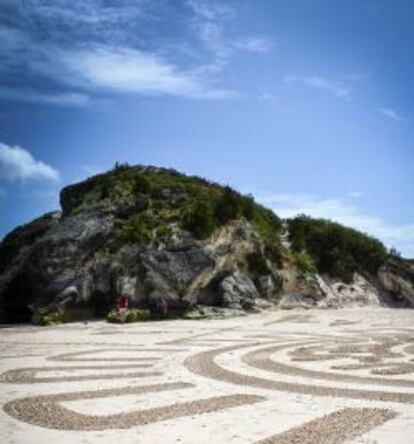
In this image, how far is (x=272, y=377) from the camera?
15.3 meters

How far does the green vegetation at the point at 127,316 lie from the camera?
3781 centimetres

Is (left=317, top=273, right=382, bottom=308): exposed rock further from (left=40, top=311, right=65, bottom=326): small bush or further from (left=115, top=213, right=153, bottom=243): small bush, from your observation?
(left=40, top=311, right=65, bottom=326): small bush

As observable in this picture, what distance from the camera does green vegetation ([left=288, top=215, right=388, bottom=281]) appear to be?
5741 cm

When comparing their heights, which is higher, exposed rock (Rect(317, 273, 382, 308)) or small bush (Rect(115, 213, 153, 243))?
small bush (Rect(115, 213, 153, 243))

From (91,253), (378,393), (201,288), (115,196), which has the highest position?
(115,196)

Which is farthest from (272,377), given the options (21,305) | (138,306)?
(21,305)

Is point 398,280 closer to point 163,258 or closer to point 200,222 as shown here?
point 200,222

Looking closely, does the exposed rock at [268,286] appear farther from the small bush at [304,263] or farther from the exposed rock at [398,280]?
the exposed rock at [398,280]

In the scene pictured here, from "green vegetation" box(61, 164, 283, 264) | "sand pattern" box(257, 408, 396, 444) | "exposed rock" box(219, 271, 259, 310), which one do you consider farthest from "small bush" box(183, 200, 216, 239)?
"sand pattern" box(257, 408, 396, 444)

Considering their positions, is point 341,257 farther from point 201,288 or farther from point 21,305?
point 21,305

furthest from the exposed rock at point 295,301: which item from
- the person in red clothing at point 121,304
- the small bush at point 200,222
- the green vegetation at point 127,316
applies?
the person in red clothing at point 121,304

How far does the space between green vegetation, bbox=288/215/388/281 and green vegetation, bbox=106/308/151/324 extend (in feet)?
67.6

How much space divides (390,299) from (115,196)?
28.3 meters

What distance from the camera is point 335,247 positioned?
59.0 meters
